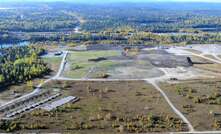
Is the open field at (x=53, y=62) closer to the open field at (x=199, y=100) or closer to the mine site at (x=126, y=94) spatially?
the mine site at (x=126, y=94)

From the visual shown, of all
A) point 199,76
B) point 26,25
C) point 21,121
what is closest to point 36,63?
point 199,76

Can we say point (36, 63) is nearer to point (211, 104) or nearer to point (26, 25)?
point (211, 104)

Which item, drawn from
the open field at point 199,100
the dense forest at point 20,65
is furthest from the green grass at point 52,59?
the open field at point 199,100

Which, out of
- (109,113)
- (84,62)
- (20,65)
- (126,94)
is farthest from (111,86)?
(84,62)

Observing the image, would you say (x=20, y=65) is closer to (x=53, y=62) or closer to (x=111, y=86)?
(x=53, y=62)

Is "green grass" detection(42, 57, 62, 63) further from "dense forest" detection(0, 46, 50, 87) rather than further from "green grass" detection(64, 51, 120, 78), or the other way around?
"green grass" detection(64, 51, 120, 78)
